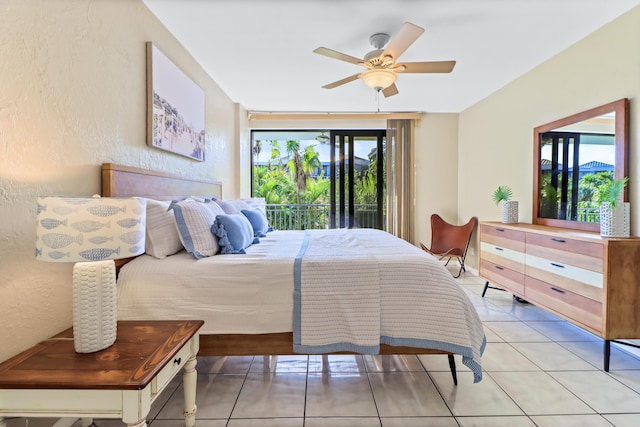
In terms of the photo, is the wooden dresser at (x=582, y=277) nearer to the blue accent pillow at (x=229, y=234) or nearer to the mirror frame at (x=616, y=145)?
the mirror frame at (x=616, y=145)

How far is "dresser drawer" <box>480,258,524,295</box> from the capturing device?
2768 mm

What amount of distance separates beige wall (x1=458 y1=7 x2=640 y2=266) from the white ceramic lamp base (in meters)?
3.24

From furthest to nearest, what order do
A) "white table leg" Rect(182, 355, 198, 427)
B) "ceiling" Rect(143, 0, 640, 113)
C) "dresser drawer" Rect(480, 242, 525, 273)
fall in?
"dresser drawer" Rect(480, 242, 525, 273) → "ceiling" Rect(143, 0, 640, 113) → "white table leg" Rect(182, 355, 198, 427)

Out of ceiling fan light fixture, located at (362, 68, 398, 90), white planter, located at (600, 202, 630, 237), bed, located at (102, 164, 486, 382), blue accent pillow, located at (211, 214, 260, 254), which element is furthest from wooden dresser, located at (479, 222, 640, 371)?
blue accent pillow, located at (211, 214, 260, 254)

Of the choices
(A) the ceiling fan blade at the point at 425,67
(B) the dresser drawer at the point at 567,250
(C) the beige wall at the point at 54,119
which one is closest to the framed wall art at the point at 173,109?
(C) the beige wall at the point at 54,119

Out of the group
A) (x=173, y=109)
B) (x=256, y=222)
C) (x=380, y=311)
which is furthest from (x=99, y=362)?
(x=173, y=109)

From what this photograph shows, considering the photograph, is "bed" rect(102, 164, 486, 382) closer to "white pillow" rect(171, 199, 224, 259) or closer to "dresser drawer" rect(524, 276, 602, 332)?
"white pillow" rect(171, 199, 224, 259)

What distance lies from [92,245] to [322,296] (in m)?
1.05

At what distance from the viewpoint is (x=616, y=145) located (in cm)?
222

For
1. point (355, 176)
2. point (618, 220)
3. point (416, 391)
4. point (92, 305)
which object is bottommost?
point (416, 391)

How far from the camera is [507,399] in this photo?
1671 mm

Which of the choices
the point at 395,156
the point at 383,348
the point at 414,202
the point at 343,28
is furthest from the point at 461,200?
the point at 383,348

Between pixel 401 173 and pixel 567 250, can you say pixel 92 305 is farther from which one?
pixel 401 173

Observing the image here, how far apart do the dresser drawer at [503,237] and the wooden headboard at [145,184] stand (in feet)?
10.1
